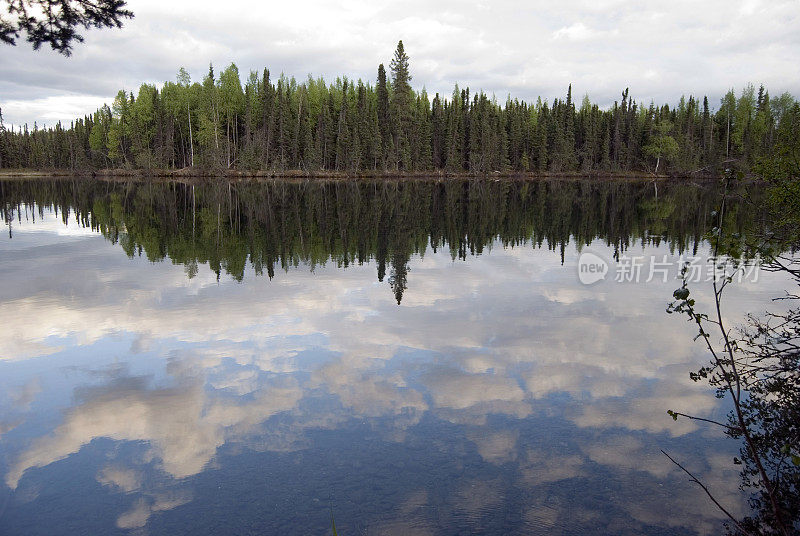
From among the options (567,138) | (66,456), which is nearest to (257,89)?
(567,138)

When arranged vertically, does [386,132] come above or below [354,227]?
above

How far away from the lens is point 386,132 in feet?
302

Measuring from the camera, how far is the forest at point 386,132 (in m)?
87.9

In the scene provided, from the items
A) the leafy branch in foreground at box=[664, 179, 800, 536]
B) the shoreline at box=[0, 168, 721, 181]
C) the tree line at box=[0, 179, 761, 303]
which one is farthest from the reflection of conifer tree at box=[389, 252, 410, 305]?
the shoreline at box=[0, 168, 721, 181]

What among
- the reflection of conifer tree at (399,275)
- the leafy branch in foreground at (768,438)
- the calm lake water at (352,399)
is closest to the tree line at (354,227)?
the reflection of conifer tree at (399,275)

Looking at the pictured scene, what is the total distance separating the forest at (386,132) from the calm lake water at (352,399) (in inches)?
2927

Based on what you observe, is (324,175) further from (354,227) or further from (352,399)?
(352,399)

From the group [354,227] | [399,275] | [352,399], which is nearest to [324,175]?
[354,227]

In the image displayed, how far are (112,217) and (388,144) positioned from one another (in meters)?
63.3

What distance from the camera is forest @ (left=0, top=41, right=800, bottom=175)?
3462 inches

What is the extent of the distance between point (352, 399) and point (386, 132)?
289 feet

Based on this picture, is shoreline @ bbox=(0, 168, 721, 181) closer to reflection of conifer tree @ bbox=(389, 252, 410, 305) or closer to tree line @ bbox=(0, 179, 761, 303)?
tree line @ bbox=(0, 179, 761, 303)

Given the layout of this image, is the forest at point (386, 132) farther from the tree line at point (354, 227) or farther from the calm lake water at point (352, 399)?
the calm lake water at point (352, 399)

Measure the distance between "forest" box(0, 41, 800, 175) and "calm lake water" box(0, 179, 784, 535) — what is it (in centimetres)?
7433
